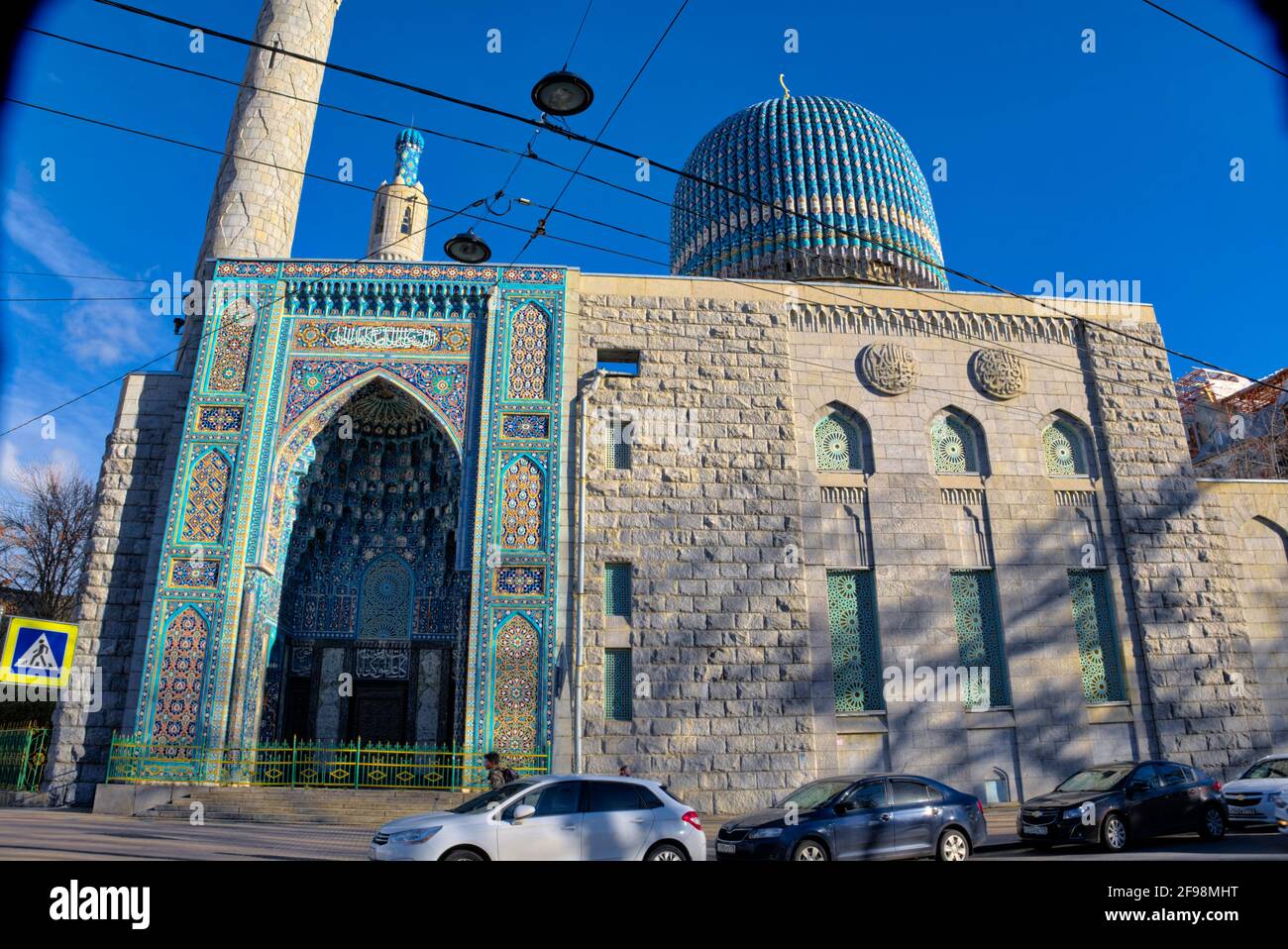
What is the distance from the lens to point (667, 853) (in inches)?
320

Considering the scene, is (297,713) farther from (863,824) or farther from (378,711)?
(863,824)

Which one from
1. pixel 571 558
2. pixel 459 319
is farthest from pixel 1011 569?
pixel 459 319

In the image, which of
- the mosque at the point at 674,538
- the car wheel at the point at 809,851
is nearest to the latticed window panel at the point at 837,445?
the mosque at the point at 674,538

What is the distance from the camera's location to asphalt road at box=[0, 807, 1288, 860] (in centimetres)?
913

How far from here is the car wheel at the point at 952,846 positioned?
31.8 ft

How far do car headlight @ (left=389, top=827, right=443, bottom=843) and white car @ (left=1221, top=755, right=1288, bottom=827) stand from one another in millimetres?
10769

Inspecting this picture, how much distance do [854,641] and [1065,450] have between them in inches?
252

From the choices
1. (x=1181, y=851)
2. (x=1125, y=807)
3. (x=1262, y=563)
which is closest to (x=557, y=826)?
(x=1125, y=807)

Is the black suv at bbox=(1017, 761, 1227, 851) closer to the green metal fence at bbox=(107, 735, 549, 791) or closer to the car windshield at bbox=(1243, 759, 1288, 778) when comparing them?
the car windshield at bbox=(1243, 759, 1288, 778)

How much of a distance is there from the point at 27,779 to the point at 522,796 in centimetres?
1332
